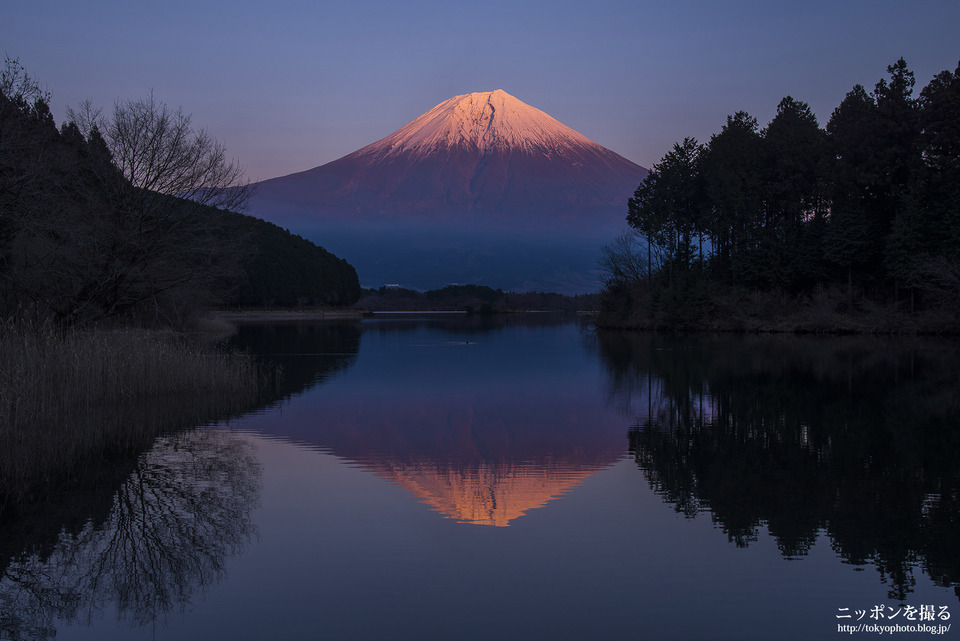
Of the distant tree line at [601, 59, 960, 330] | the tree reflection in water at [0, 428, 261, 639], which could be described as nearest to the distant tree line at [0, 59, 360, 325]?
the tree reflection in water at [0, 428, 261, 639]

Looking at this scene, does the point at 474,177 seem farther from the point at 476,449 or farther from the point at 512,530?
the point at 512,530

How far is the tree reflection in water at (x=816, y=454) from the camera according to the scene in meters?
6.36

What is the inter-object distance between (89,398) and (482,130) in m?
155

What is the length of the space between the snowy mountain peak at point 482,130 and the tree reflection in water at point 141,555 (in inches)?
5877

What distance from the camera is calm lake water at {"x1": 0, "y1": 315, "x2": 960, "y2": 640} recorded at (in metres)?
4.91

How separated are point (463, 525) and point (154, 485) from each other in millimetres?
3432

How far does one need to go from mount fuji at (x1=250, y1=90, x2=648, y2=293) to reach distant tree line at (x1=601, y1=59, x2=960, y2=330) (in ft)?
346

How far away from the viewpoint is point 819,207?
4497cm


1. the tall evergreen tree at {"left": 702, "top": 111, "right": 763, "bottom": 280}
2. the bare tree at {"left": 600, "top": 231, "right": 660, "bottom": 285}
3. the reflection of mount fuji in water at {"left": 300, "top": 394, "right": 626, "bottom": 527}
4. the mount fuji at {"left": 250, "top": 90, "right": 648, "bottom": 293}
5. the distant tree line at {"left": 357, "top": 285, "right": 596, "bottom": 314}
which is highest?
the mount fuji at {"left": 250, "top": 90, "right": 648, "bottom": 293}

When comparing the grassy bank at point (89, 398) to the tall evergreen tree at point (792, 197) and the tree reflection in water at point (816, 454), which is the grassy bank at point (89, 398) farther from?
the tall evergreen tree at point (792, 197)

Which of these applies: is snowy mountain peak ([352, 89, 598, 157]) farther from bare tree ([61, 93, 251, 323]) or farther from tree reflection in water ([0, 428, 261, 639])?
tree reflection in water ([0, 428, 261, 639])

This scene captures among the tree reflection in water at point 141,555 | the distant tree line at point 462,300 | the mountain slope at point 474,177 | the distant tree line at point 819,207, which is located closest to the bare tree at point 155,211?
the tree reflection in water at point 141,555

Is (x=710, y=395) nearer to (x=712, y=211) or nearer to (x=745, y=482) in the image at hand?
(x=745, y=482)

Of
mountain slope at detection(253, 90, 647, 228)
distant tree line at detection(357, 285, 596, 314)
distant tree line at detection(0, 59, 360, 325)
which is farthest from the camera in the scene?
mountain slope at detection(253, 90, 647, 228)
